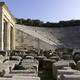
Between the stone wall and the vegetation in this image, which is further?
the vegetation

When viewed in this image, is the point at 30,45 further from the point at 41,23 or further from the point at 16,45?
the point at 41,23

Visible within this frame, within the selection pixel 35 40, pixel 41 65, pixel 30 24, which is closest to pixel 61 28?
pixel 30 24

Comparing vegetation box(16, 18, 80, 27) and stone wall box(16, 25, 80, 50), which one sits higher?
vegetation box(16, 18, 80, 27)

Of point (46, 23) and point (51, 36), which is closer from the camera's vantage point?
point (51, 36)

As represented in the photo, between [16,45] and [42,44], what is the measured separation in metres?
4.90

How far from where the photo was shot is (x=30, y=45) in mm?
51344

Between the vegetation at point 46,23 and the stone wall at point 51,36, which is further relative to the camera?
the vegetation at point 46,23

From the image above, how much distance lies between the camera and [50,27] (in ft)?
219

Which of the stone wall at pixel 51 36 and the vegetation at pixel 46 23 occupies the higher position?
the vegetation at pixel 46 23

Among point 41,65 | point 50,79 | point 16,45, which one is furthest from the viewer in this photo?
point 16,45

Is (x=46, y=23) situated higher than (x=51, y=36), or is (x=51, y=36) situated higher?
(x=46, y=23)

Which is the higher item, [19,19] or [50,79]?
[19,19]

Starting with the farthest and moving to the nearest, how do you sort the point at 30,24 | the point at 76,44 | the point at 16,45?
the point at 30,24
the point at 76,44
the point at 16,45

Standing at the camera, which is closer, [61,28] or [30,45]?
[30,45]
